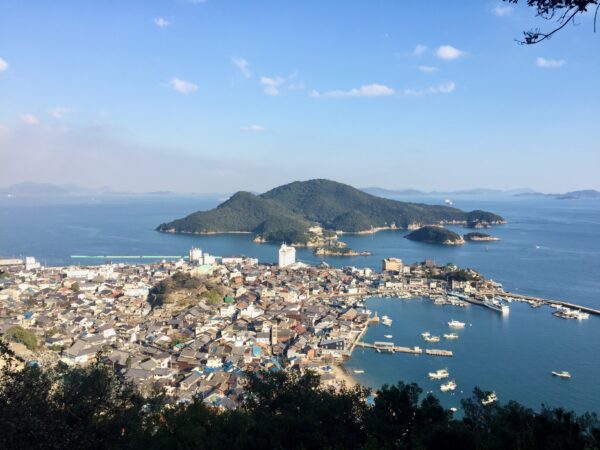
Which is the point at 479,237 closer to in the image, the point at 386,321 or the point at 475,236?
the point at 475,236

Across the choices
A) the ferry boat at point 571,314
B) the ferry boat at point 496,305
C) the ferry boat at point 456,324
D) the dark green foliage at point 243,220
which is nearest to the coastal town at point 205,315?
the ferry boat at point 496,305

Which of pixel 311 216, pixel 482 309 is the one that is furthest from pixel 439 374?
pixel 311 216

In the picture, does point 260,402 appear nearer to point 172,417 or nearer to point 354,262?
point 172,417

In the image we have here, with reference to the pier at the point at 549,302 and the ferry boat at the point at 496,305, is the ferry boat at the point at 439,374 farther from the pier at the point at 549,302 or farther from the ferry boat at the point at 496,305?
the pier at the point at 549,302

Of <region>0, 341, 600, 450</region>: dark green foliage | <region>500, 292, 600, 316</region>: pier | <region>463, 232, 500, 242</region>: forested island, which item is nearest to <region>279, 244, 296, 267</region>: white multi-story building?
<region>500, 292, 600, 316</region>: pier

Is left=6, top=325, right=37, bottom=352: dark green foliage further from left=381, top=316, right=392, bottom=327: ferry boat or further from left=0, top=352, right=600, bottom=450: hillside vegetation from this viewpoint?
left=381, top=316, right=392, bottom=327: ferry boat

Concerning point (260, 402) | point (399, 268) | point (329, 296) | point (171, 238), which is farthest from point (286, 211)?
point (260, 402)
